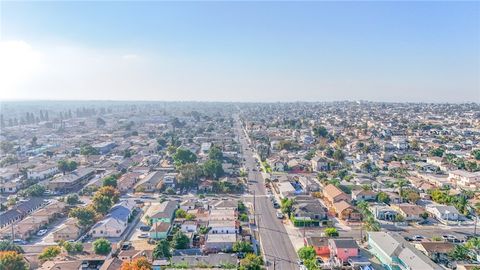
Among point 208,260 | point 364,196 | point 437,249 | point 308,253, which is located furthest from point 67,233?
point 364,196

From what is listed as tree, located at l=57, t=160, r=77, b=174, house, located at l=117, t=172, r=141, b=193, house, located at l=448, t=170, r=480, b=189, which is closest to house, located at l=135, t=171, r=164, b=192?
house, located at l=117, t=172, r=141, b=193

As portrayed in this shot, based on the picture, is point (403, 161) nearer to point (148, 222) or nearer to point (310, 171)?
point (310, 171)

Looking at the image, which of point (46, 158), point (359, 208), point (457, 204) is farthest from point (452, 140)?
point (46, 158)

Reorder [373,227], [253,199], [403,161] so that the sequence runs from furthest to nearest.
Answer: [403,161], [253,199], [373,227]

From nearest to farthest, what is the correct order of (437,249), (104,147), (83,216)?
(437,249), (83,216), (104,147)

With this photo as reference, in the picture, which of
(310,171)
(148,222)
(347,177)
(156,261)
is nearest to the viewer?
(156,261)

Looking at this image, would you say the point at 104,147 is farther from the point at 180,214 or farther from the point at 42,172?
the point at 180,214
